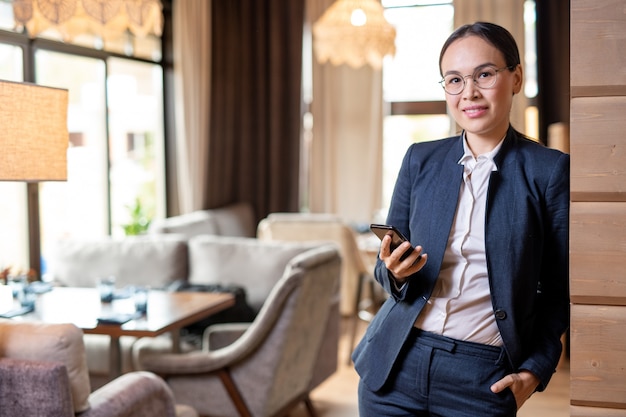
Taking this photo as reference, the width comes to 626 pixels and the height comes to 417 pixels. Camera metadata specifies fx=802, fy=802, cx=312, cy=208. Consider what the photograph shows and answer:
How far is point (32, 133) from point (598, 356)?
5.59 ft

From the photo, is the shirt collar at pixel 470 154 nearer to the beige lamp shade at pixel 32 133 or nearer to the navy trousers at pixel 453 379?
the navy trousers at pixel 453 379

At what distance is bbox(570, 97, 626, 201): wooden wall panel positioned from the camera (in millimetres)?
1501

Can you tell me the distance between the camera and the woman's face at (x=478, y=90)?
158cm

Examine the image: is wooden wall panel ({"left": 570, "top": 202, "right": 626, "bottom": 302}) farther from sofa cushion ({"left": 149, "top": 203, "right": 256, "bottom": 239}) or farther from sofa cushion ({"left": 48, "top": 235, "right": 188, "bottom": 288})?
sofa cushion ({"left": 149, "top": 203, "right": 256, "bottom": 239})

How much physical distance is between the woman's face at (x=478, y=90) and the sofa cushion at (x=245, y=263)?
2772 millimetres

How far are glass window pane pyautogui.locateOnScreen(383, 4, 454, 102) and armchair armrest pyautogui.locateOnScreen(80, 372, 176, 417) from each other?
5441 mm

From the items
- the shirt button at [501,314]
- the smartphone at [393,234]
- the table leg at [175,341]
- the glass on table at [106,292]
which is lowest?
the table leg at [175,341]

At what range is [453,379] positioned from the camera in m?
1.58

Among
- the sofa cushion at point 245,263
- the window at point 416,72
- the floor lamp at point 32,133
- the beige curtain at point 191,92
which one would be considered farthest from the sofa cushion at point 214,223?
the floor lamp at point 32,133

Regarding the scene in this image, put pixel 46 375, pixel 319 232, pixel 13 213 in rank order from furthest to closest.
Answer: pixel 319 232 → pixel 13 213 → pixel 46 375

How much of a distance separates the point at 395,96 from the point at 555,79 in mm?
1510

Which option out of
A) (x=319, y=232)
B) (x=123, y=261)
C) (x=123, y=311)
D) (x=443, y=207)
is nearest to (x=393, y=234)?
(x=443, y=207)

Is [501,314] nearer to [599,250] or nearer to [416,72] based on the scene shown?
[599,250]

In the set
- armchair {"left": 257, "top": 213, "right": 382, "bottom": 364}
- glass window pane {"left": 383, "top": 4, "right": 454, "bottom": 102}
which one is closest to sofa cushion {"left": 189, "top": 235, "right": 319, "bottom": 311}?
armchair {"left": 257, "top": 213, "right": 382, "bottom": 364}
